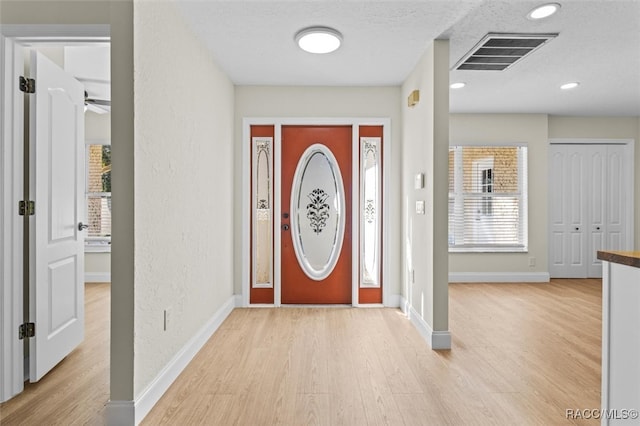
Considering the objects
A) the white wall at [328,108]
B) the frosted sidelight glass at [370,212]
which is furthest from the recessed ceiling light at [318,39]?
the frosted sidelight glass at [370,212]

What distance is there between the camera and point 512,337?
3.31 metres

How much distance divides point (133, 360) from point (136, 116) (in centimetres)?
129

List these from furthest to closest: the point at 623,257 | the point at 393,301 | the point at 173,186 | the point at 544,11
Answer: the point at 393,301 < the point at 544,11 < the point at 173,186 < the point at 623,257

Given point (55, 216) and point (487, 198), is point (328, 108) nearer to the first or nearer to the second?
point (55, 216)

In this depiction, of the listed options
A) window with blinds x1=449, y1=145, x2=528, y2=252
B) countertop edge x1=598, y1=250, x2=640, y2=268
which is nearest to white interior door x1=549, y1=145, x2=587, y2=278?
window with blinds x1=449, y1=145, x2=528, y2=252

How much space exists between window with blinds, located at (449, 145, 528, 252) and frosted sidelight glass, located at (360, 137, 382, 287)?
1.89 metres

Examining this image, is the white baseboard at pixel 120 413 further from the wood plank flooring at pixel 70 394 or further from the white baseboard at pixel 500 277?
the white baseboard at pixel 500 277

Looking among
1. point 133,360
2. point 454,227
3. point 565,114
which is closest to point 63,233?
point 133,360

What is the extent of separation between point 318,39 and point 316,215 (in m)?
1.99

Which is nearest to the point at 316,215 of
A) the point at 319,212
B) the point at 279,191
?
the point at 319,212

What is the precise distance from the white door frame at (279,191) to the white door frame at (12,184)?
2188 millimetres

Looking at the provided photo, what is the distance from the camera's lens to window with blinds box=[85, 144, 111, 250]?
5578mm

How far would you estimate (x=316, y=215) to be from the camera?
4.34 metres

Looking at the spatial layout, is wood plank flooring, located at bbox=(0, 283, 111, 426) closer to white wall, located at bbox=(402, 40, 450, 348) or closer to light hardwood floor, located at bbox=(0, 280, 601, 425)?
light hardwood floor, located at bbox=(0, 280, 601, 425)
